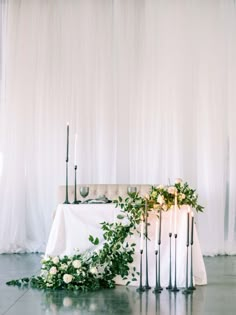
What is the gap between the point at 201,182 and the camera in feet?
22.4

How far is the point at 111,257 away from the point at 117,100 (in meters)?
2.77

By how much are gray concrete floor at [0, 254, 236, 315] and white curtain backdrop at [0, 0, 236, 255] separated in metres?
2.03

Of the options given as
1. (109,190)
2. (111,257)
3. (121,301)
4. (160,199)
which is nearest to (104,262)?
(111,257)

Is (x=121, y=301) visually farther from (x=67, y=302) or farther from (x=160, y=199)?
(x=160, y=199)

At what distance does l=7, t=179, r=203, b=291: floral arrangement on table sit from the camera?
448 cm

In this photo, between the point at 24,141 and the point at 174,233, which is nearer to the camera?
the point at 174,233

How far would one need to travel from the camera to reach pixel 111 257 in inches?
178

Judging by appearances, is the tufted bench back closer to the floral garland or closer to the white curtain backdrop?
the white curtain backdrop

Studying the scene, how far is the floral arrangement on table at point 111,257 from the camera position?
14.7 feet

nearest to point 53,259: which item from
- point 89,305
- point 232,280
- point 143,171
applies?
point 89,305

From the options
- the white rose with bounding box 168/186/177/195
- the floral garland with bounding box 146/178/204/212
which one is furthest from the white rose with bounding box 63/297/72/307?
the white rose with bounding box 168/186/177/195

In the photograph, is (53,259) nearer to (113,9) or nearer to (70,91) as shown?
(70,91)

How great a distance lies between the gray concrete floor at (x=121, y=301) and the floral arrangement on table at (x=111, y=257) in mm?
125

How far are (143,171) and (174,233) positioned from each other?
228cm
